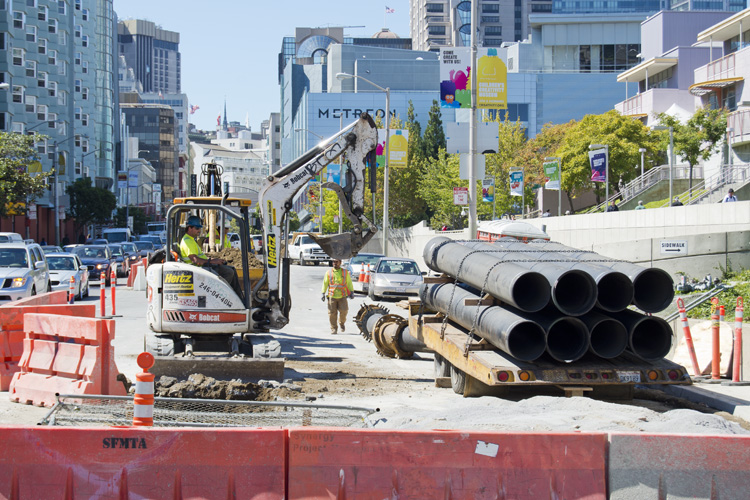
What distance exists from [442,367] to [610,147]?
39721 millimetres

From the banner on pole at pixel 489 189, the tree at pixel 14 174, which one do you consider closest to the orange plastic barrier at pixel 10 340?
the banner on pole at pixel 489 189

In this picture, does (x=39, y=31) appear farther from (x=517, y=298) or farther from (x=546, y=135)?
(x=517, y=298)

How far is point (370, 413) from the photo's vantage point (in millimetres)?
8906

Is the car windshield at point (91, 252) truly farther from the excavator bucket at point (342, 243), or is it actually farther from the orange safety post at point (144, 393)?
the orange safety post at point (144, 393)

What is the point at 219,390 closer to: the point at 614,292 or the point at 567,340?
the point at 567,340

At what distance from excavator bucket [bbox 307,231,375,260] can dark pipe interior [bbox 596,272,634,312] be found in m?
3.95

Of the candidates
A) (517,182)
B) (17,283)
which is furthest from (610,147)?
(17,283)

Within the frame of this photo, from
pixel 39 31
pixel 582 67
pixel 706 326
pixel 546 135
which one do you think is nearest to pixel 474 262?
pixel 706 326

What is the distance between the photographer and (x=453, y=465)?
238 inches

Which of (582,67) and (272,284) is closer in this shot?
(272,284)

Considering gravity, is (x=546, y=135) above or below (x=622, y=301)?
above

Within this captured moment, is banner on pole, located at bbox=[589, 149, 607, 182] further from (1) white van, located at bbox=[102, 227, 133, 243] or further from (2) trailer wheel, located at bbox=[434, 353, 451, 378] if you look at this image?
(2) trailer wheel, located at bbox=[434, 353, 451, 378]

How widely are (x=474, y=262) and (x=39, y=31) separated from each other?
74418 millimetres

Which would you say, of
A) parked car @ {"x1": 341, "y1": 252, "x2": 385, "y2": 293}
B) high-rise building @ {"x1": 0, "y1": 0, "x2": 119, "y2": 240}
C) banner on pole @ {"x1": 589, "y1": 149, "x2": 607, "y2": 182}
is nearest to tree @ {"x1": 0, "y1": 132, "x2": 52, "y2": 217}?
high-rise building @ {"x1": 0, "y1": 0, "x2": 119, "y2": 240}
